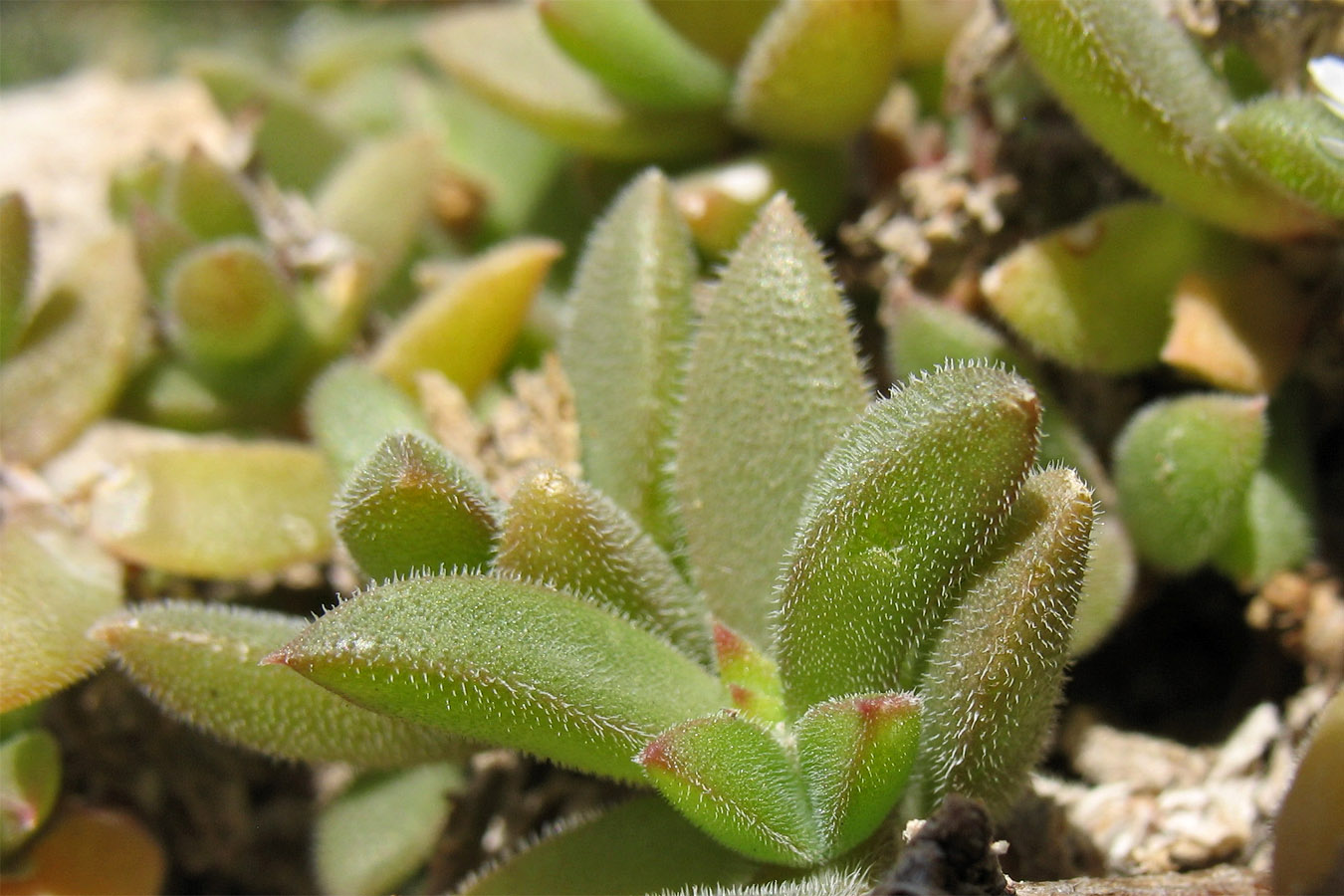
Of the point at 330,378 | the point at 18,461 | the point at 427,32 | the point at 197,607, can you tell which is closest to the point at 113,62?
the point at 427,32

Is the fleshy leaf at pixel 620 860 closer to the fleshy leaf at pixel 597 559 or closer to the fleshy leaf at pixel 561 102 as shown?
the fleshy leaf at pixel 597 559

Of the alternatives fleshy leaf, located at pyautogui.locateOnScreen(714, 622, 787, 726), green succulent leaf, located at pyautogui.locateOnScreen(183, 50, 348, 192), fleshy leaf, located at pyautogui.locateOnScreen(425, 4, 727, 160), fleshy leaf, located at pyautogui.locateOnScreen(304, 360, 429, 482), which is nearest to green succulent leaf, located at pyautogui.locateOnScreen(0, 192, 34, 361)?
fleshy leaf, located at pyautogui.locateOnScreen(304, 360, 429, 482)

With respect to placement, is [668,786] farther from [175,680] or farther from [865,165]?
[865,165]

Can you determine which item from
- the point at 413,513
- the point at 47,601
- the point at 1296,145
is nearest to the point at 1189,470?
the point at 1296,145

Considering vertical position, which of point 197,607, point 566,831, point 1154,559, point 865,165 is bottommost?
point 566,831

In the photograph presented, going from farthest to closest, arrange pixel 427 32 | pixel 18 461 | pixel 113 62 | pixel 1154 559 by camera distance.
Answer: pixel 113 62 → pixel 427 32 → pixel 18 461 → pixel 1154 559

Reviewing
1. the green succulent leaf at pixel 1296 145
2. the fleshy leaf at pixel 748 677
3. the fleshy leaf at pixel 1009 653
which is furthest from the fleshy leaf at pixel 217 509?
the green succulent leaf at pixel 1296 145
